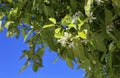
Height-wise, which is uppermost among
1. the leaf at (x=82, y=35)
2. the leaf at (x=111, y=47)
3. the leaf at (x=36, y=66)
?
the leaf at (x=36, y=66)

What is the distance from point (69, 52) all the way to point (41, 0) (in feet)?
1.52

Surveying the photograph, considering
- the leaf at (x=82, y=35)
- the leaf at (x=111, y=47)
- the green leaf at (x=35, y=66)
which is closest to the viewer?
the leaf at (x=82, y=35)

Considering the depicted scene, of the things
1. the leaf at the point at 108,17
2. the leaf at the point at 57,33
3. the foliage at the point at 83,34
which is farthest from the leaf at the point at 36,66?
the leaf at the point at 108,17

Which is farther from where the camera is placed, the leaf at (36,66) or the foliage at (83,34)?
the leaf at (36,66)

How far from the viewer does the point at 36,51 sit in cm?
193

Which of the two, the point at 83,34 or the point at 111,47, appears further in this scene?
the point at 111,47

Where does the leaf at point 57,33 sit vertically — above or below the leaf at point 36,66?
below

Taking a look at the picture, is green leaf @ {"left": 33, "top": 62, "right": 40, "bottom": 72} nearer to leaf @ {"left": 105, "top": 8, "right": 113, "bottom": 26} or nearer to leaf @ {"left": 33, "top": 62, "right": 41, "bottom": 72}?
leaf @ {"left": 33, "top": 62, "right": 41, "bottom": 72}

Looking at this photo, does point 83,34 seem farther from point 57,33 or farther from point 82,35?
point 57,33

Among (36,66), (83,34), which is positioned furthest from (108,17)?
(36,66)

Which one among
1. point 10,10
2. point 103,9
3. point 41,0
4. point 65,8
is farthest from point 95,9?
point 10,10

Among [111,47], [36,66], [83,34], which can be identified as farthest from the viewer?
[36,66]

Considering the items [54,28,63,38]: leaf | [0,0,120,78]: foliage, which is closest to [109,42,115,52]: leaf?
[0,0,120,78]: foliage

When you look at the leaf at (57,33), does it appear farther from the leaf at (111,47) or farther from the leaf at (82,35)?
the leaf at (111,47)
